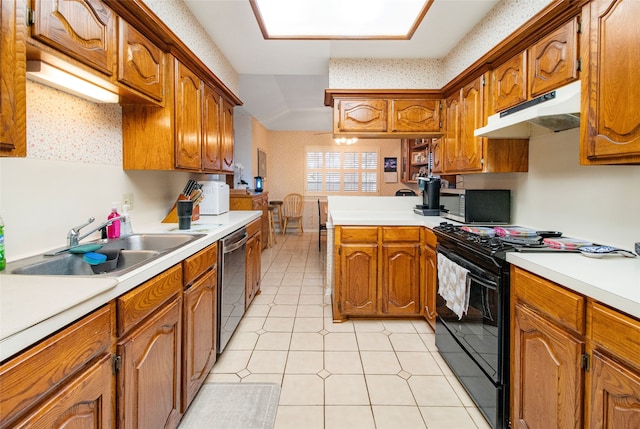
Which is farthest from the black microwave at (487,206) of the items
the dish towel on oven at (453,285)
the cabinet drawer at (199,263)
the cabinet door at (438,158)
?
the cabinet drawer at (199,263)

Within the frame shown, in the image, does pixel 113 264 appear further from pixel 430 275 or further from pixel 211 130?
pixel 430 275

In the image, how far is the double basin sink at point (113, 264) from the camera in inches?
47.9

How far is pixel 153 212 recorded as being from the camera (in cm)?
244

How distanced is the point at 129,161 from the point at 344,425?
6.38 ft

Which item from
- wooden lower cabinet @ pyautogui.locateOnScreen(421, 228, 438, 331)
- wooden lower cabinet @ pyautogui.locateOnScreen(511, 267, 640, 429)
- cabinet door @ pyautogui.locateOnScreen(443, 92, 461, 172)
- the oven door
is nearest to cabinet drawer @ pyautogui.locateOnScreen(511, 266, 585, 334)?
wooden lower cabinet @ pyautogui.locateOnScreen(511, 267, 640, 429)

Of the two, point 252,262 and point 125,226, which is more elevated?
point 125,226

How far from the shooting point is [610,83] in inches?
51.3

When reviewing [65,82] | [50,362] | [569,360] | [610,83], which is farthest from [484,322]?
[65,82]

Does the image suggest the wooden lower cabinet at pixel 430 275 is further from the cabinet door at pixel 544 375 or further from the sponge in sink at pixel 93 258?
the sponge in sink at pixel 93 258

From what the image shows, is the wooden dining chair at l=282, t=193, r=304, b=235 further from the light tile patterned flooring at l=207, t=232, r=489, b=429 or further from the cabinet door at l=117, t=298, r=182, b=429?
the cabinet door at l=117, t=298, r=182, b=429

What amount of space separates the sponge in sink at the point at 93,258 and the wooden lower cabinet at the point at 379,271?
1.70 m

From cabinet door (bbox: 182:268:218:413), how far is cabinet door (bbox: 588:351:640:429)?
1583 mm

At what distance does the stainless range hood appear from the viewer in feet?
4.82

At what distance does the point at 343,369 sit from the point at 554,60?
2.08 metres
